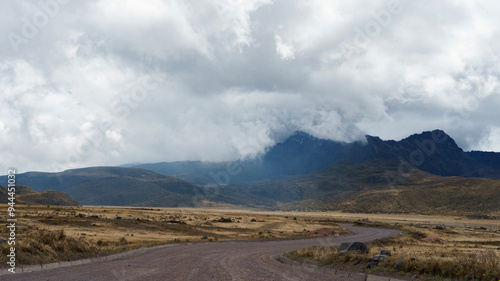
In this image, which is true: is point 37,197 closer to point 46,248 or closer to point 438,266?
point 46,248

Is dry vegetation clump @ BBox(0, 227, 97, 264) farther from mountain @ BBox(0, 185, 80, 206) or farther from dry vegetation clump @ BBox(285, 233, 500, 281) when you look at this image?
mountain @ BBox(0, 185, 80, 206)

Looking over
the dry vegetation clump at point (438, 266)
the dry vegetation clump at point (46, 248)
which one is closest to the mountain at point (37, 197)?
the dry vegetation clump at point (46, 248)

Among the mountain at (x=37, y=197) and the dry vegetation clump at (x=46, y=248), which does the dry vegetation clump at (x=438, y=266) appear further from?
the mountain at (x=37, y=197)

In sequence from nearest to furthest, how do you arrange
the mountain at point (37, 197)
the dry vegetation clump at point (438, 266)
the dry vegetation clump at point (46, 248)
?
the dry vegetation clump at point (438, 266) → the dry vegetation clump at point (46, 248) → the mountain at point (37, 197)

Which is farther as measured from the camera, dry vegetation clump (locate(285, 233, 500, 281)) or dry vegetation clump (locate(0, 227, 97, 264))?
dry vegetation clump (locate(0, 227, 97, 264))

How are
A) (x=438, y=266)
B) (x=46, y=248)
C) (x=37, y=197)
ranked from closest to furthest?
(x=438, y=266) → (x=46, y=248) → (x=37, y=197)

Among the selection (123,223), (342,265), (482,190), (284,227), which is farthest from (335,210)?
(342,265)

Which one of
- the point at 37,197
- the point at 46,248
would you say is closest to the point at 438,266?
the point at 46,248

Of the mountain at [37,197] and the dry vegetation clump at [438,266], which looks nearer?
the dry vegetation clump at [438,266]

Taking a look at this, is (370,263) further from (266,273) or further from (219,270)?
(219,270)

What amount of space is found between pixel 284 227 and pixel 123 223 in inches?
1183

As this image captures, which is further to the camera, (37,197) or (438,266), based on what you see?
(37,197)

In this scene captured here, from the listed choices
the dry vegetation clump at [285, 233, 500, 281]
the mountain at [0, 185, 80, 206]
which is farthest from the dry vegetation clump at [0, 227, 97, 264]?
the mountain at [0, 185, 80, 206]

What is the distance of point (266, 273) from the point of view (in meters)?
17.5
